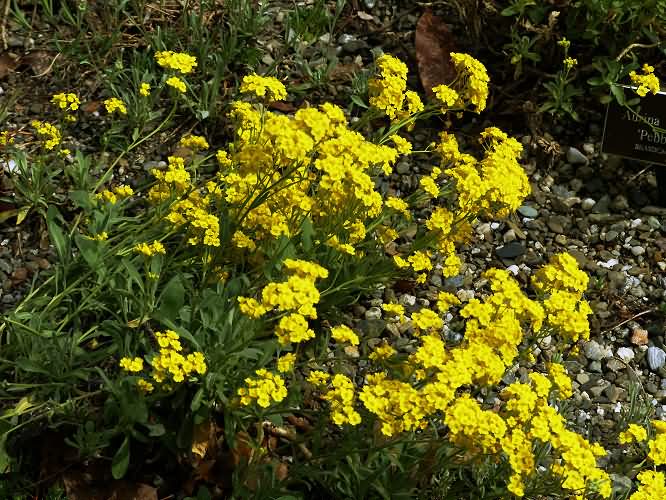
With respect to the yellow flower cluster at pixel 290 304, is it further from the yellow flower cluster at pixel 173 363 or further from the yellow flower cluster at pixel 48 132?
the yellow flower cluster at pixel 48 132

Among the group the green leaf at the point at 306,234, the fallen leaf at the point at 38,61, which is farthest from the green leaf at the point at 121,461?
the fallen leaf at the point at 38,61

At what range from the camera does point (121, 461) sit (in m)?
2.62

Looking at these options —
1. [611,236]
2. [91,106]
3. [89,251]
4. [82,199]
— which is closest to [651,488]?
[611,236]

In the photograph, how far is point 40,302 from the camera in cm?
287

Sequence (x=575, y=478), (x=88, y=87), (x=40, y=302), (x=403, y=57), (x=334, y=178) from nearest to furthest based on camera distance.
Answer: (x=575, y=478) < (x=334, y=178) < (x=40, y=302) < (x=88, y=87) < (x=403, y=57)

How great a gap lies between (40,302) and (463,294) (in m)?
1.53

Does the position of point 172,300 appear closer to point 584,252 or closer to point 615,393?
point 615,393

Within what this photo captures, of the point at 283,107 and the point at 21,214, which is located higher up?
the point at 283,107

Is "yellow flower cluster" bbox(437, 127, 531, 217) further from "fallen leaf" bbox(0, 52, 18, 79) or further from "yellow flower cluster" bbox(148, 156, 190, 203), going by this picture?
"fallen leaf" bbox(0, 52, 18, 79)

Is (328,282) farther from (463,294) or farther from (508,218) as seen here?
(508,218)

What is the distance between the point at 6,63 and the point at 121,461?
2199 millimetres

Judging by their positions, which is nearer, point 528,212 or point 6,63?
point 528,212

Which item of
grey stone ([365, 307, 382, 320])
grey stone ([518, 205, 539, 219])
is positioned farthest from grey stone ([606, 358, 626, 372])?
grey stone ([365, 307, 382, 320])

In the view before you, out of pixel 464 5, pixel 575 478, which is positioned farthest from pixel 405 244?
pixel 575 478
